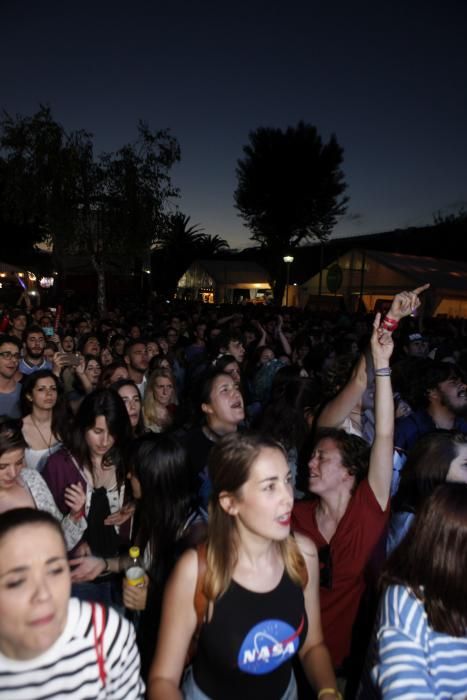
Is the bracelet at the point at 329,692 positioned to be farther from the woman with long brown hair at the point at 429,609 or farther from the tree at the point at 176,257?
the tree at the point at 176,257

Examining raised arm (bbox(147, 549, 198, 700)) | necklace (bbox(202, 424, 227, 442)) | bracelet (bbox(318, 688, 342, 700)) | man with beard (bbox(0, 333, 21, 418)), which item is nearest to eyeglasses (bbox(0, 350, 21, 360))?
man with beard (bbox(0, 333, 21, 418))

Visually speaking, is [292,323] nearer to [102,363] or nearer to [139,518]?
[102,363]

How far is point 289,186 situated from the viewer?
3662cm

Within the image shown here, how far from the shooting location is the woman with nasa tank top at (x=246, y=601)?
1.78 m

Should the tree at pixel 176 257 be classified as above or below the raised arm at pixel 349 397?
above

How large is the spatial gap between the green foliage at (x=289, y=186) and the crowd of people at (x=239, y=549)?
34.0m

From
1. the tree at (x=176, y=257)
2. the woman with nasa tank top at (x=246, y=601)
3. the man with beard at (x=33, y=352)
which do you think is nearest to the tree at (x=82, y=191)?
the man with beard at (x=33, y=352)

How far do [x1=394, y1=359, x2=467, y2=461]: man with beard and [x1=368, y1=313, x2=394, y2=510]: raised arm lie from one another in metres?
1.89

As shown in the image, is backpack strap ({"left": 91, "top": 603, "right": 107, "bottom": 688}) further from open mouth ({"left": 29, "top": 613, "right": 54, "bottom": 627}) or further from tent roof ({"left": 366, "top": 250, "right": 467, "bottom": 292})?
tent roof ({"left": 366, "top": 250, "right": 467, "bottom": 292})

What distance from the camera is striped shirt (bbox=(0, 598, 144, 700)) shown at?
1.44 meters

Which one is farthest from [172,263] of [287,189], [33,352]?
[33,352]

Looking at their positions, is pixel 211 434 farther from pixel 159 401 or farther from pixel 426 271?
pixel 426 271

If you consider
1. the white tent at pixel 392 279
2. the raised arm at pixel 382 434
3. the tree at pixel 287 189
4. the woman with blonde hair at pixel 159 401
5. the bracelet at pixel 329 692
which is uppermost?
the tree at pixel 287 189

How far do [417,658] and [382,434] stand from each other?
3.55 feet
